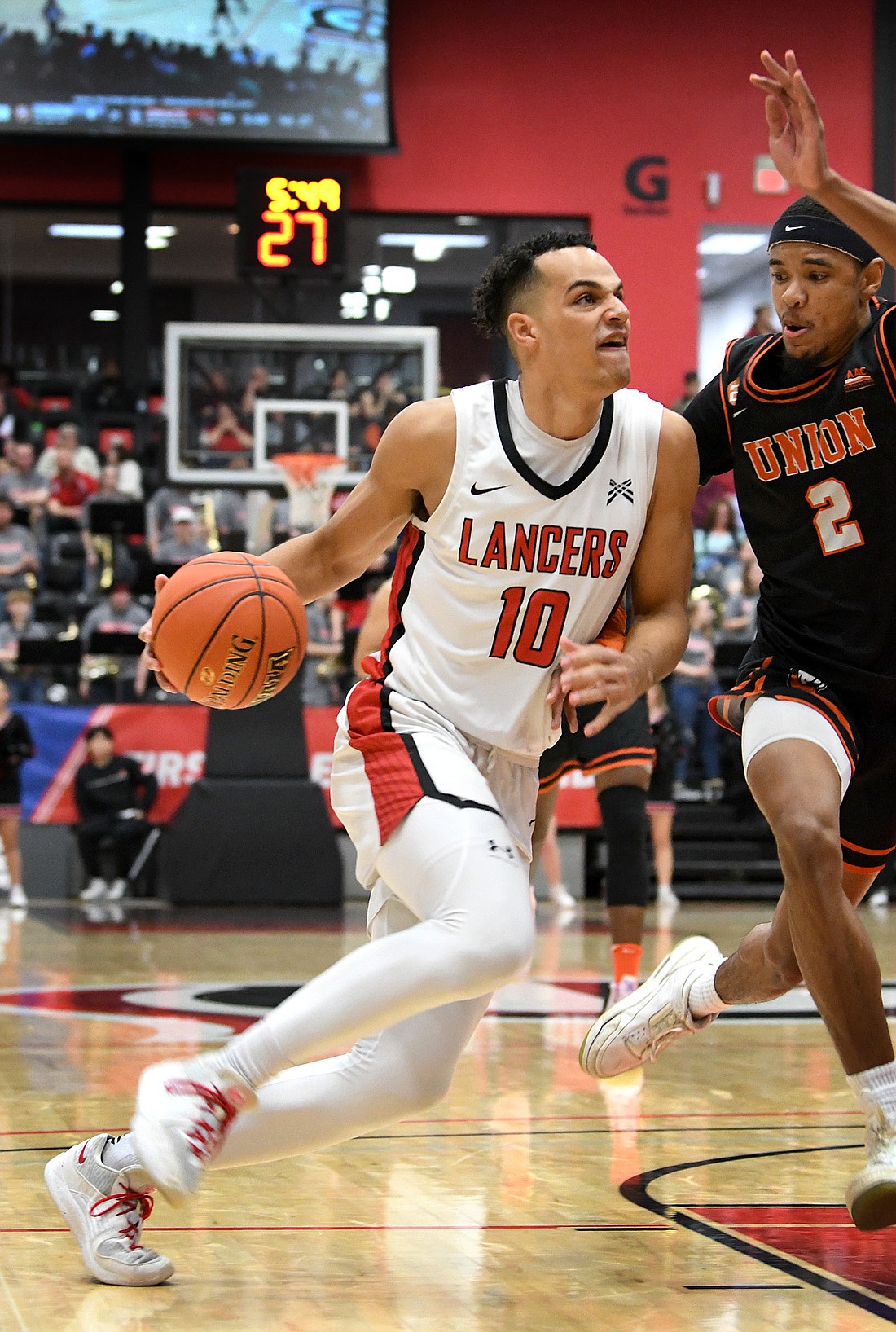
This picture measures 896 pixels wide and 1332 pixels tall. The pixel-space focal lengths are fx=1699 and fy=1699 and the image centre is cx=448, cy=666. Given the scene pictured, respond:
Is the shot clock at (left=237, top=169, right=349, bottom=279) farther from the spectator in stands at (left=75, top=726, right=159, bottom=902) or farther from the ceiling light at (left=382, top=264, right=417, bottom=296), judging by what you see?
the ceiling light at (left=382, top=264, right=417, bottom=296)

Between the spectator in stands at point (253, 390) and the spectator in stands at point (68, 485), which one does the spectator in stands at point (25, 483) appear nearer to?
the spectator in stands at point (68, 485)

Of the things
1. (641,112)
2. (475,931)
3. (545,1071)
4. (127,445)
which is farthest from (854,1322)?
(641,112)

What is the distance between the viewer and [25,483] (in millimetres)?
16906

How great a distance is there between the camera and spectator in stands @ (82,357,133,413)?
1866cm

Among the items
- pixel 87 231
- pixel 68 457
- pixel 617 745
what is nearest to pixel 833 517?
pixel 617 745

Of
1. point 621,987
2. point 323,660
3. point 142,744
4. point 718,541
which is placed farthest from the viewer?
point 718,541

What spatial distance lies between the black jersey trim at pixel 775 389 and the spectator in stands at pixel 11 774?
937cm

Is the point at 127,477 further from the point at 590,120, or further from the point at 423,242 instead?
the point at 590,120

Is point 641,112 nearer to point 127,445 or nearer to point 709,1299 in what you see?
point 127,445

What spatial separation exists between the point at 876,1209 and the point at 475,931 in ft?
2.82

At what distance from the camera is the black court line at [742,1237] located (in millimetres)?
2891

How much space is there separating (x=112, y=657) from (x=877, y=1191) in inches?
469

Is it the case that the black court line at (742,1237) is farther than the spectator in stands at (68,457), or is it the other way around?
the spectator in stands at (68,457)

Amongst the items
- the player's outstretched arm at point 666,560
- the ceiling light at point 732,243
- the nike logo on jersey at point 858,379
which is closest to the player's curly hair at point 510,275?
the player's outstretched arm at point 666,560
